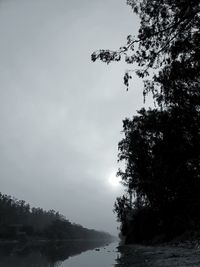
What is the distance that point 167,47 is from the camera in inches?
562

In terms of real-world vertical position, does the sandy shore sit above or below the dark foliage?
below

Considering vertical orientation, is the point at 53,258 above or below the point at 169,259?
above

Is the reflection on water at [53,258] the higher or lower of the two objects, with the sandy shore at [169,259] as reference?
higher

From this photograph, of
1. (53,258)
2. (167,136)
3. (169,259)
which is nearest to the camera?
(169,259)

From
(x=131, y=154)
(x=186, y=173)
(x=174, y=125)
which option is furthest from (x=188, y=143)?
(x=131, y=154)

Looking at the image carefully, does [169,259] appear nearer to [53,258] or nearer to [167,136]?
[167,136]

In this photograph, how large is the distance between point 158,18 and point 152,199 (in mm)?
39118

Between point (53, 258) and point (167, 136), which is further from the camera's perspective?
point (53, 258)

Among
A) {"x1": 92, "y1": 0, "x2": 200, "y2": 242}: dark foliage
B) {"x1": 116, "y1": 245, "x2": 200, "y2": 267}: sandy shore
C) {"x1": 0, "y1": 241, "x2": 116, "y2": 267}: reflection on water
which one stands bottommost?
{"x1": 116, "y1": 245, "x2": 200, "y2": 267}: sandy shore

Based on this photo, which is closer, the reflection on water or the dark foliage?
the dark foliage

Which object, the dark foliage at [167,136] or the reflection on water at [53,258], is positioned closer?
the dark foliage at [167,136]

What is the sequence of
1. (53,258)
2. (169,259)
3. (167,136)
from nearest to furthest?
1. (169,259)
2. (167,136)
3. (53,258)

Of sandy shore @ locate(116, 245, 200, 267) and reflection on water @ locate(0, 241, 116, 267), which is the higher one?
reflection on water @ locate(0, 241, 116, 267)

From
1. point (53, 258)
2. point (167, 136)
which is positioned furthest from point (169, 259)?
point (53, 258)
